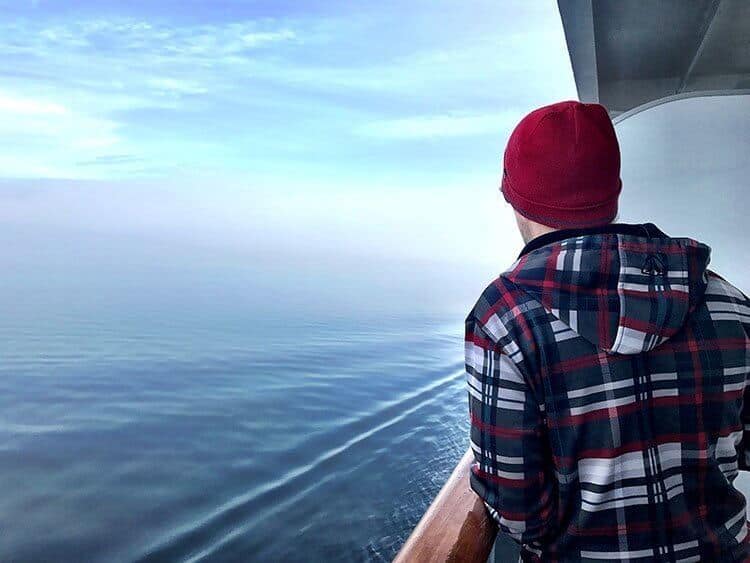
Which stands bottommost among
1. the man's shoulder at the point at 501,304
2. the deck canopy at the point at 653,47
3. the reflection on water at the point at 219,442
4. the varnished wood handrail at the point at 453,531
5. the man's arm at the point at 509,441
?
the reflection on water at the point at 219,442

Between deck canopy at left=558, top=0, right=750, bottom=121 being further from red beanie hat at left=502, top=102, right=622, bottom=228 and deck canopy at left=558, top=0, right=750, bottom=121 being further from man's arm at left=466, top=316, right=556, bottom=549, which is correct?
man's arm at left=466, top=316, right=556, bottom=549

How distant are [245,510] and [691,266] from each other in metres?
4.93

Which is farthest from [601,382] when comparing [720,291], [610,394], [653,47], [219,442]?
[219,442]

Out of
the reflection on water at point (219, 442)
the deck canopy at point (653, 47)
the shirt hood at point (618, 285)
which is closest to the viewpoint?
the shirt hood at point (618, 285)

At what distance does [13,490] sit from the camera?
5730mm

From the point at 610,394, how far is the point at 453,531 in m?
0.17

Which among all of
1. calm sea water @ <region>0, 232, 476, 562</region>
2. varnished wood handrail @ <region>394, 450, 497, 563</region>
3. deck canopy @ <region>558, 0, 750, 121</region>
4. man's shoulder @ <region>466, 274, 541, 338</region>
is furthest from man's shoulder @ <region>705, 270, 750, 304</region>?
calm sea water @ <region>0, 232, 476, 562</region>

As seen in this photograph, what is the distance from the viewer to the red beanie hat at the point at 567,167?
0.54 metres

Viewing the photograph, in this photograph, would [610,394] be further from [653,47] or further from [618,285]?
[653,47]

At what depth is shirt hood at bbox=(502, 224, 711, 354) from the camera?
0.48 meters

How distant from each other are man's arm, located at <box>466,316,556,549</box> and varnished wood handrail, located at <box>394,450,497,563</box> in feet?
0.06

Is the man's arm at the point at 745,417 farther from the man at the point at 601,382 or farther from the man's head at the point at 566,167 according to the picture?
the man's head at the point at 566,167

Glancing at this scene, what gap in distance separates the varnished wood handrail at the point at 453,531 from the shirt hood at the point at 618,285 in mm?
188

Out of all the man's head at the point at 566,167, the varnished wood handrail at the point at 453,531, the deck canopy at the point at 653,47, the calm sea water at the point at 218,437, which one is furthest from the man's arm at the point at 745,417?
the calm sea water at the point at 218,437
